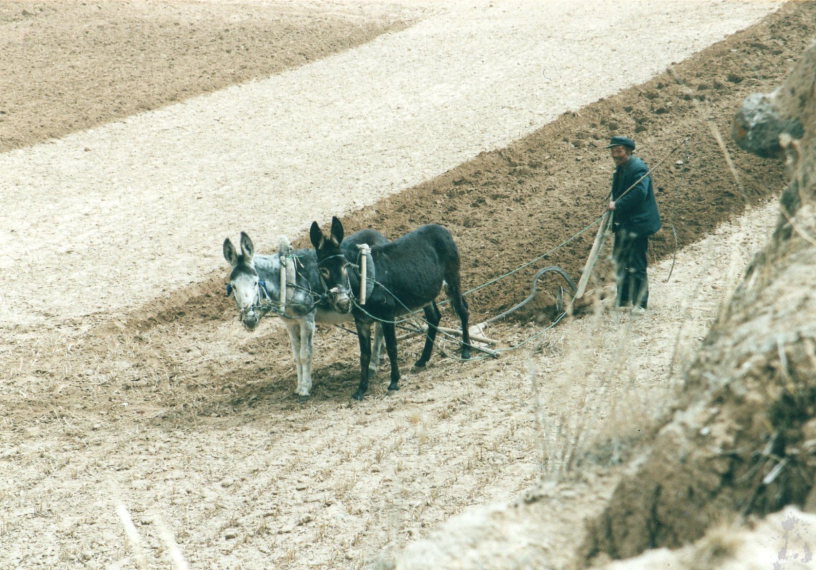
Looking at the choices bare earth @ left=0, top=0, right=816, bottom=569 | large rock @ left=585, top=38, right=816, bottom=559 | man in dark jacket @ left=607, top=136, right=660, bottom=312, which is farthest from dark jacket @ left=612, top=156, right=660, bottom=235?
large rock @ left=585, top=38, right=816, bottom=559

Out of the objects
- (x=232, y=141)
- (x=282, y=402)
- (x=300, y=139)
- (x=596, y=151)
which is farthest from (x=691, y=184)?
(x=232, y=141)

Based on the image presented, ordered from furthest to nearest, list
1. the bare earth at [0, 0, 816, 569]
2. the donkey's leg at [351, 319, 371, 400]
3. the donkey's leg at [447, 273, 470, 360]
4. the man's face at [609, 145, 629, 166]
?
the donkey's leg at [447, 273, 470, 360]
the man's face at [609, 145, 629, 166]
the donkey's leg at [351, 319, 371, 400]
the bare earth at [0, 0, 816, 569]

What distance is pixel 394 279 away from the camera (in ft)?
33.9

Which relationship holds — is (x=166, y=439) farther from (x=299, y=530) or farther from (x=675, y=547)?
(x=675, y=547)

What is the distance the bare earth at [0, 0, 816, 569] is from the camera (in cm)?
767

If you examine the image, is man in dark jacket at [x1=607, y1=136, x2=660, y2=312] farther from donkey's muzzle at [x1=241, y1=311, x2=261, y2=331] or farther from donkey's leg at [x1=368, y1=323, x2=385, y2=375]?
donkey's muzzle at [x1=241, y1=311, x2=261, y2=331]

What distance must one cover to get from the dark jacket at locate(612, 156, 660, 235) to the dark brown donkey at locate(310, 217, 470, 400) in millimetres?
2142

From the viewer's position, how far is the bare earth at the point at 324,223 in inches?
302

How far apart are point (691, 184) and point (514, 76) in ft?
28.0

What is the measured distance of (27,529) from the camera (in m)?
8.00

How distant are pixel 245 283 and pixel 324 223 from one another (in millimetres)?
5895

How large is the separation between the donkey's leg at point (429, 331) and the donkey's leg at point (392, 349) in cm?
65

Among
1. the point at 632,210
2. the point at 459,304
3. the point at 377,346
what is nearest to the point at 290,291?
the point at 377,346

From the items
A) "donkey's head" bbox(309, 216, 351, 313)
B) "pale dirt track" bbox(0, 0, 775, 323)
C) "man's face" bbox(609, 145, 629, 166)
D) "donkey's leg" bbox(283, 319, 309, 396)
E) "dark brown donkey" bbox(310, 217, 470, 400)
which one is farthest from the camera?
"pale dirt track" bbox(0, 0, 775, 323)
